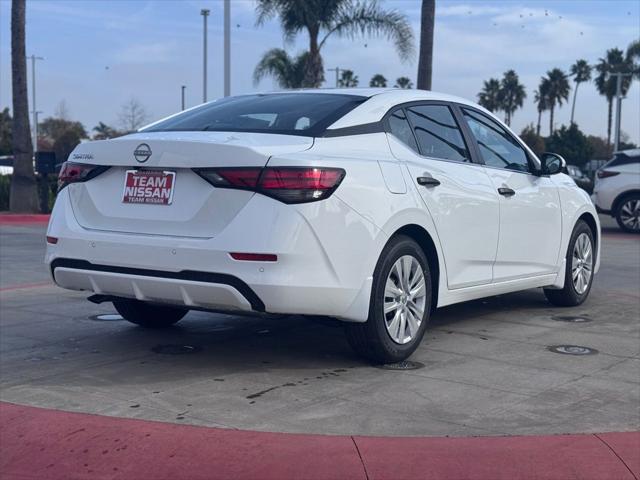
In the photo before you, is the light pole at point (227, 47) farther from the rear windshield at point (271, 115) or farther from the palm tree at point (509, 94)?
the palm tree at point (509, 94)

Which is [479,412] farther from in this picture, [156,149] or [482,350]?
[156,149]

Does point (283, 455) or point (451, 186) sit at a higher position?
point (451, 186)

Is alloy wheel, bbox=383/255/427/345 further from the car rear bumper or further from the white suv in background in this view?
the white suv in background

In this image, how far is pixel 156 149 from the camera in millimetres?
5277

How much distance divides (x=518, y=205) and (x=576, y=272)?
146 centimetres

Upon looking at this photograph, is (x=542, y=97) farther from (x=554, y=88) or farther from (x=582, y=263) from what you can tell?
(x=582, y=263)

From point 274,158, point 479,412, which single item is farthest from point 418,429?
point 274,158

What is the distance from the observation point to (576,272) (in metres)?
8.22

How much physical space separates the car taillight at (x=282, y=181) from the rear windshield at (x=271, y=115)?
49 centimetres

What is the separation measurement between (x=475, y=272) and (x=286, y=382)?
1.92m

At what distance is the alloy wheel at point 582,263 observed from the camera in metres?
8.20

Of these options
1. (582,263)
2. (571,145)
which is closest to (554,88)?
(571,145)

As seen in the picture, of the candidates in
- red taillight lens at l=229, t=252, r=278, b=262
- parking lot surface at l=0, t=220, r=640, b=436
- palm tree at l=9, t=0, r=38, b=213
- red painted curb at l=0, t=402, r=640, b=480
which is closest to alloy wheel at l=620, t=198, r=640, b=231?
parking lot surface at l=0, t=220, r=640, b=436

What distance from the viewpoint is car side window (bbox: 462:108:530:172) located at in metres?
7.00
